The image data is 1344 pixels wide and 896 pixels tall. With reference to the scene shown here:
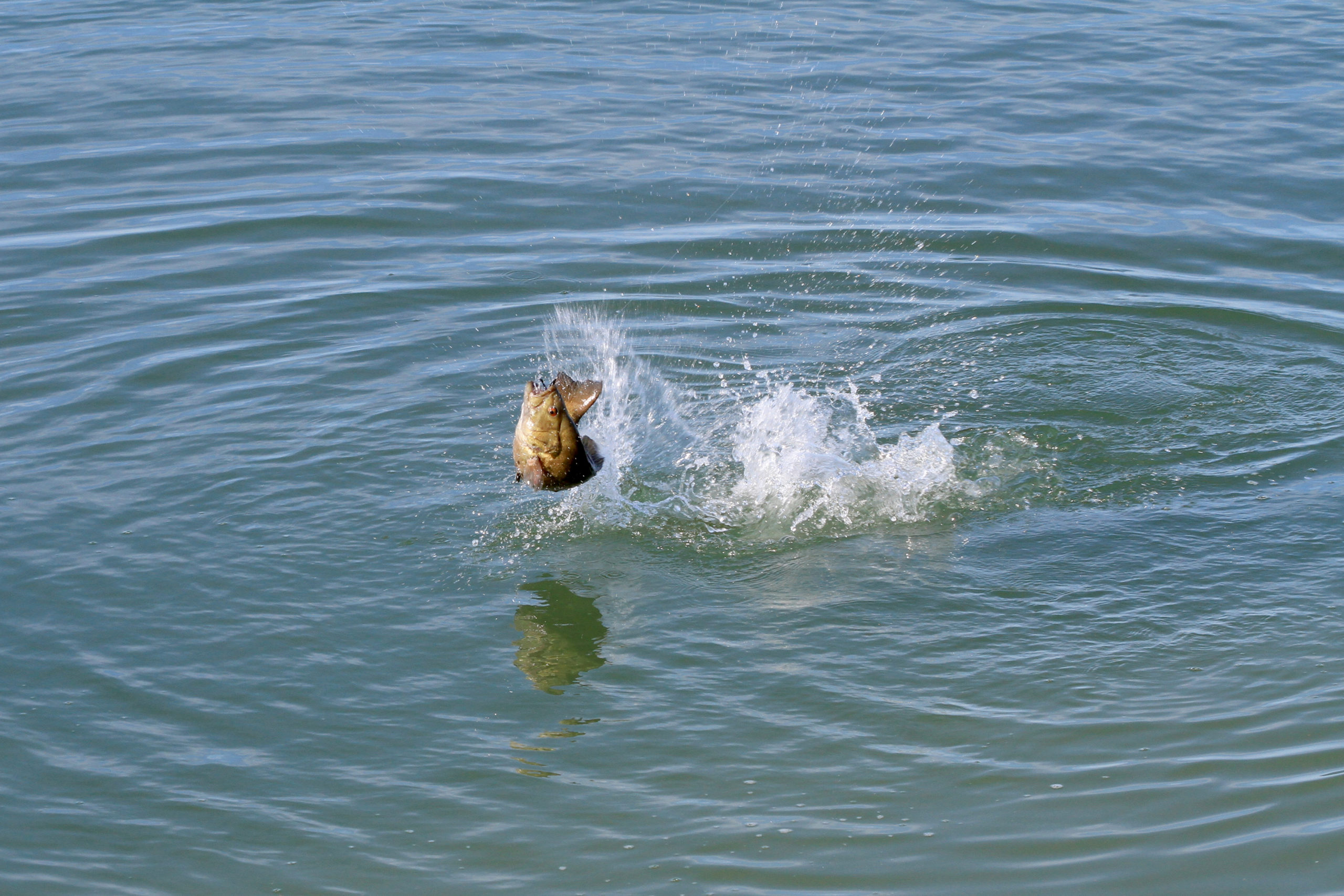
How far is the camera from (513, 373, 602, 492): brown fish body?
6.25 meters

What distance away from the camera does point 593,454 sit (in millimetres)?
6699

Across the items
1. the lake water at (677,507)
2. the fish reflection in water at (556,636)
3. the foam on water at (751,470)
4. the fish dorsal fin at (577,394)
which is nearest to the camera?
the lake water at (677,507)

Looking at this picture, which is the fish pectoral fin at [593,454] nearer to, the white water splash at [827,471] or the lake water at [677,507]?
the lake water at [677,507]

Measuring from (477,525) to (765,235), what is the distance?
17.2 feet

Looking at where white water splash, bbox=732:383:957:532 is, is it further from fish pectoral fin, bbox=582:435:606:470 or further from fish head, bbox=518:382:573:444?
fish head, bbox=518:382:573:444

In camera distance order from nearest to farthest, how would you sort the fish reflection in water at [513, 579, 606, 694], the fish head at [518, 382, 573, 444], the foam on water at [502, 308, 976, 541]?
the fish head at [518, 382, 573, 444], the fish reflection in water at [513, 579, 606, 694], the foam on water at [502, 308, 976, 541]

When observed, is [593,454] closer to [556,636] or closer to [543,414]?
[543,414]

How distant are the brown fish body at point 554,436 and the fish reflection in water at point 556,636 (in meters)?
0.75

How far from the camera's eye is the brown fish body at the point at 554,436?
6.25m

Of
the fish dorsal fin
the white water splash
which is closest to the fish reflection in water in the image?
the fish dorsal fin

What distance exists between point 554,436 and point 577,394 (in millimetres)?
284

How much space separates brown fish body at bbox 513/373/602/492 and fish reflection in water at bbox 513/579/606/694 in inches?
29.4

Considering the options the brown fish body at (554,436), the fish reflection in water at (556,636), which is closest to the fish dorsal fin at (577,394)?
the brown fish body at (554,436)

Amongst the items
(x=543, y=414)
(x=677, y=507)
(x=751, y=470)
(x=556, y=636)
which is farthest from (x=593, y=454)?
(x=751, y=470)
